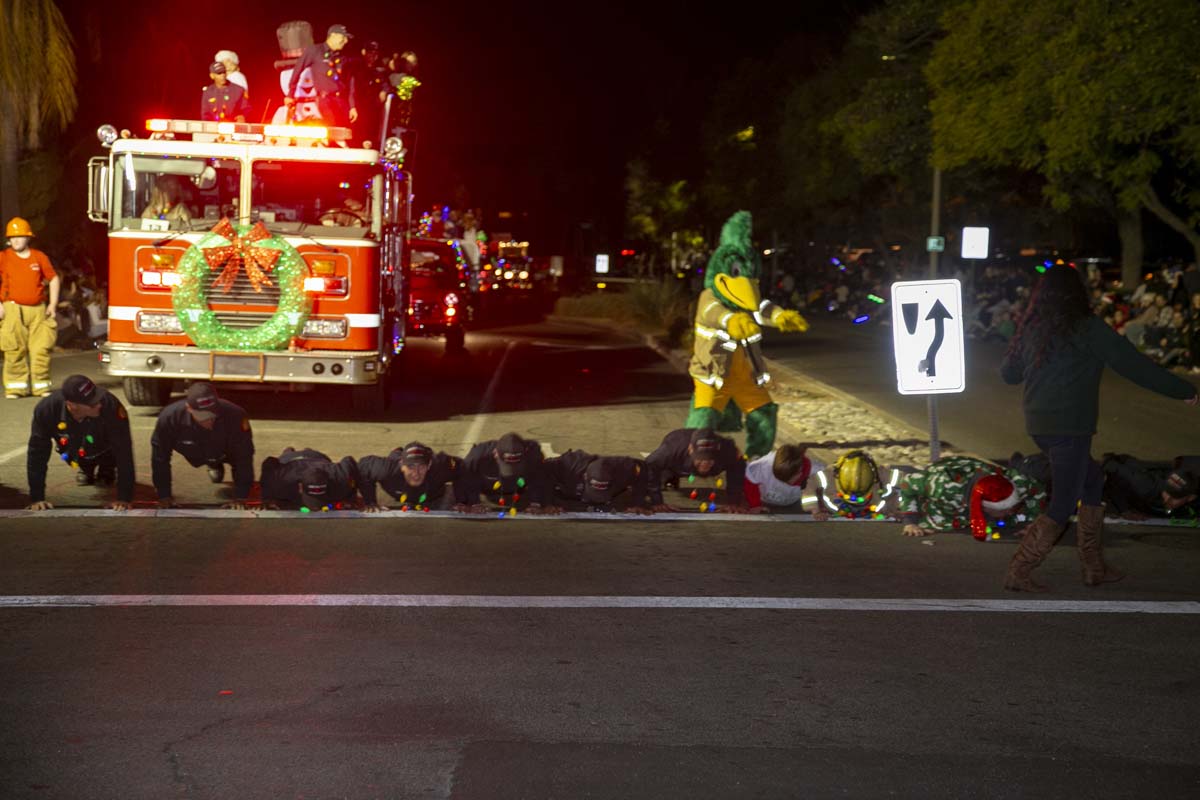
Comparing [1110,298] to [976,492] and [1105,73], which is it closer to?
[1105,73]

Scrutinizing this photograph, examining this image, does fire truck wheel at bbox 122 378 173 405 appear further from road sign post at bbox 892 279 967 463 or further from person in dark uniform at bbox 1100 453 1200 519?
person in dark uniform at bbox 1100 453 1200 519

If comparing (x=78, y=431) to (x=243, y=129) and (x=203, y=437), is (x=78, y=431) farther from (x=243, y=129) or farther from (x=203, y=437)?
(x=243, y=129)

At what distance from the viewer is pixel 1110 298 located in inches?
1169

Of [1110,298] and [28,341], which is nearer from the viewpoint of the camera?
[28,341]

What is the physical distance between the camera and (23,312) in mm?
16609

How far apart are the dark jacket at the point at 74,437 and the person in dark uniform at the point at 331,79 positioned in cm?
602

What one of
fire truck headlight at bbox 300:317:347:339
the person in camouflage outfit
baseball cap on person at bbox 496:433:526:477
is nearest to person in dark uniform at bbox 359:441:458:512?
baseball cap on person at bbox 496:433:526:477

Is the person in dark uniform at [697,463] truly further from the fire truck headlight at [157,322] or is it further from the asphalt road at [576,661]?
the fire truck headlight at [157,322]

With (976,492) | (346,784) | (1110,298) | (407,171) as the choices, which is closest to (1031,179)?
(1110,298)

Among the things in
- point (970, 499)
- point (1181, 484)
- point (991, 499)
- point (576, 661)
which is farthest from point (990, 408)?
point (576, 661)

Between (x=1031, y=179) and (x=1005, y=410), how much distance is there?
23780mm

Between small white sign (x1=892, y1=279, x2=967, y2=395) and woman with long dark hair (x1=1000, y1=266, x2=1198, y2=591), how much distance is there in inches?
119

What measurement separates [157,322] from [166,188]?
4.36ft

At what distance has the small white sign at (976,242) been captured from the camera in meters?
30.6
